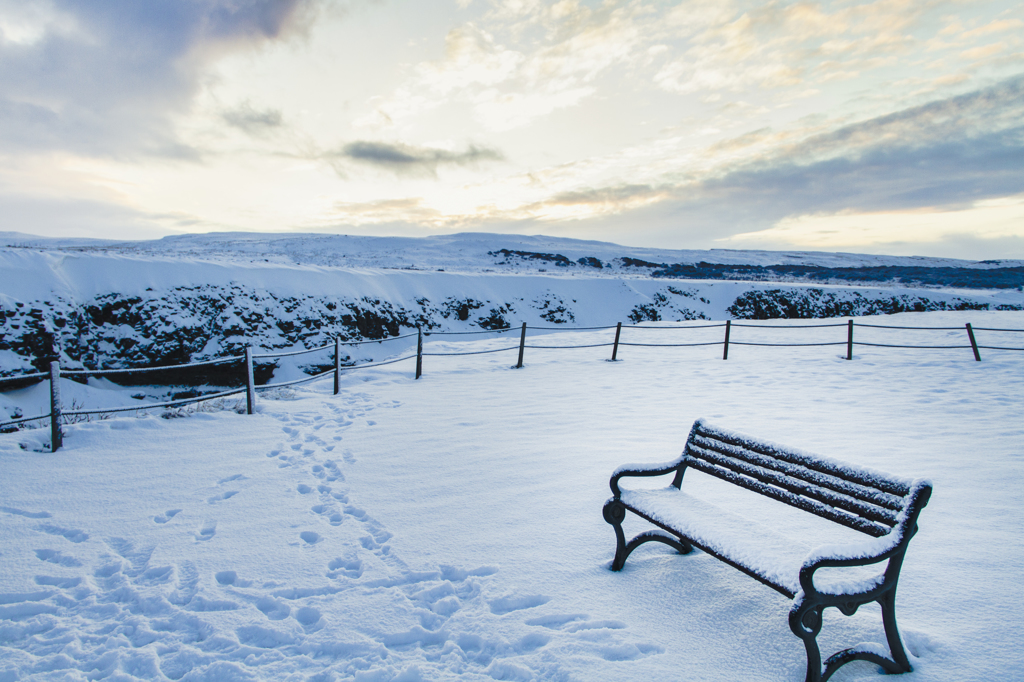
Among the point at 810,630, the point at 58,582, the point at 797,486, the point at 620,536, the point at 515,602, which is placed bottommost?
the point at 58,582

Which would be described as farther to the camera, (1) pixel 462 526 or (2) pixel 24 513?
(2) pixel 24 513

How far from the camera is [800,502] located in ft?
9.60

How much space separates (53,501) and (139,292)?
40.7ft

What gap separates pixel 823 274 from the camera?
5634cm

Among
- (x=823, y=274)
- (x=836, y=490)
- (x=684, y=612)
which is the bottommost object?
(x=684, y=612)

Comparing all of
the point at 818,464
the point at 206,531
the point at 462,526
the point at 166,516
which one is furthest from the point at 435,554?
the point at 818,464

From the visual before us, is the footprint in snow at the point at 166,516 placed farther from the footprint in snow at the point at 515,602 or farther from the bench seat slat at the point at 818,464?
the bench seat slat at the point at 818,464

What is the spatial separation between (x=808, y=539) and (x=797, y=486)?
45.6 inches

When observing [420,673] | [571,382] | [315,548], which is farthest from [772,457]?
[571,382]

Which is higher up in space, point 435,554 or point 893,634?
point 893,634

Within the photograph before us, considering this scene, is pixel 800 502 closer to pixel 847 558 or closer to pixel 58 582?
pixel 847 558

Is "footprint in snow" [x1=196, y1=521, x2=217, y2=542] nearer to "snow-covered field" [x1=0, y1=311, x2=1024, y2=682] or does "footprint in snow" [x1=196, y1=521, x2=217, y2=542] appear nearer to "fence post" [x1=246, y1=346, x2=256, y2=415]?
"snow-covered field" [x1=0, y1=311, x2=1024, y2=682]

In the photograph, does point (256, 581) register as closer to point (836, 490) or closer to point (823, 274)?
point (836, 490)

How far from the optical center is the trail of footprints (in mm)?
2598
